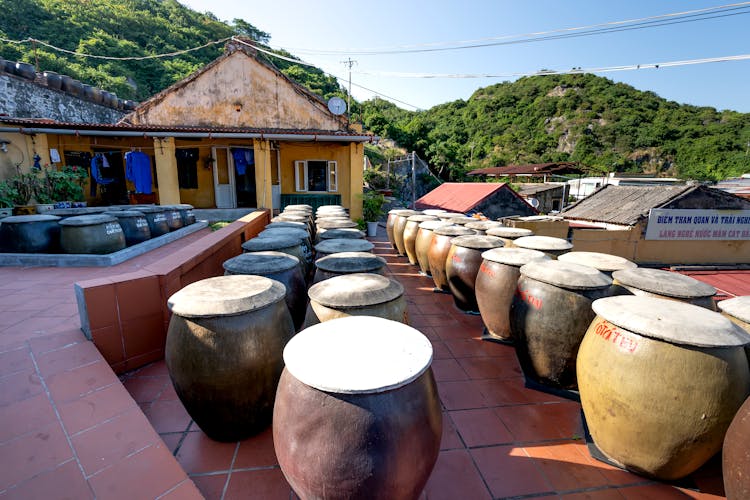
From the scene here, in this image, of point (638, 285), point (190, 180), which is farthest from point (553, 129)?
point (638, 285)

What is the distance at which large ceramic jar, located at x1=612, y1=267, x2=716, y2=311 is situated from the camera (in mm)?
2855

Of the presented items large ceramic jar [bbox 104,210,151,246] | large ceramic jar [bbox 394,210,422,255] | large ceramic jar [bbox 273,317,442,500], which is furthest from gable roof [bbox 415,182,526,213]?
large ceramic jar [bbox 273,317,442,500]

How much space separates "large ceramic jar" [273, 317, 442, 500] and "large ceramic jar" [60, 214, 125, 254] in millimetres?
5445

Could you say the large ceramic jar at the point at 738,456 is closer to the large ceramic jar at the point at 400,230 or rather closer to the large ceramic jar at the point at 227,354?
the large ceramic jar at the point at 227,354

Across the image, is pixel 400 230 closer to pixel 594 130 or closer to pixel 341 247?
pixel 341 247

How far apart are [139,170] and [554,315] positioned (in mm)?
13034

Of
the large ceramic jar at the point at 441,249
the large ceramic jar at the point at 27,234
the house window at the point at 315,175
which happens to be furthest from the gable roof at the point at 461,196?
the large ceramic jar at the point at 27,234

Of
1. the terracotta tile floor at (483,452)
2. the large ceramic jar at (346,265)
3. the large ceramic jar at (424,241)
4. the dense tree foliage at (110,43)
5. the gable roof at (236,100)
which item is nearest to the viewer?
the terracotta tile floor at (483,452)

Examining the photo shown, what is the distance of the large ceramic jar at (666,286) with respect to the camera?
2855 millimetres

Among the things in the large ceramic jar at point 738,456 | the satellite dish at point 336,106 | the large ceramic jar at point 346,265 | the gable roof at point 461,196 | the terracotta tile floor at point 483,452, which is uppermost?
the satellite dish at point 336,106

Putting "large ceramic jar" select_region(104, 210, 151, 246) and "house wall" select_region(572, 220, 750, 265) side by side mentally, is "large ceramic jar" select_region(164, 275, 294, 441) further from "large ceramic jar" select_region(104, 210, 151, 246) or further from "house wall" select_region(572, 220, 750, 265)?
"house wall" select_region(572, 220, 750, 265)

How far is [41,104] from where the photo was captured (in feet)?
45.9

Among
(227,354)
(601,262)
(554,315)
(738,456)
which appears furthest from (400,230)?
(738,456)

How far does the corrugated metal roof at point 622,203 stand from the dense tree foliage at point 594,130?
23845 millimetres
